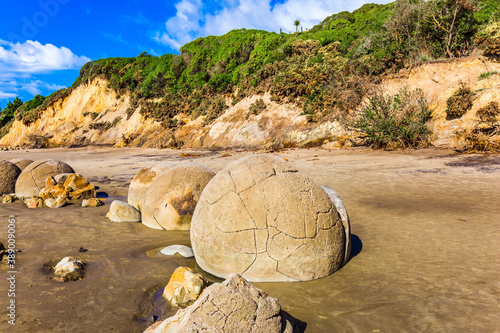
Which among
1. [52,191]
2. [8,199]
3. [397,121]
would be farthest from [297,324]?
[397,121]

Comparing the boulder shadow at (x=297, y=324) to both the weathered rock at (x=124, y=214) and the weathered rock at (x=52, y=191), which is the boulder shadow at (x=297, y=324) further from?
the weathered rock at (x=52, y=191)

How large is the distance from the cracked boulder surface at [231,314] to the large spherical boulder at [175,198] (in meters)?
3.06

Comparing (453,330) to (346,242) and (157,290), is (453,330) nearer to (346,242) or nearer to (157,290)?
(346,242)

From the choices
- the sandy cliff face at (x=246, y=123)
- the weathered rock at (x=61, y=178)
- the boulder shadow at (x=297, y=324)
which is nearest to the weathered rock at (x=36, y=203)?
the weathered rock at (x=61, y=178)

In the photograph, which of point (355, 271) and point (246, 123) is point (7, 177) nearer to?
point (355, 271)

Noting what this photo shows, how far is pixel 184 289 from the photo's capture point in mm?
3141

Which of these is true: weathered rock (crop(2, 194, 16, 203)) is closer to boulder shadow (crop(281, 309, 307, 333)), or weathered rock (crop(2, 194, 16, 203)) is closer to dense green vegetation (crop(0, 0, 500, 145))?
boulder shadow (crop(281, 309, 307, 333))

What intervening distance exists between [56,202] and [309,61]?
60.6 feet

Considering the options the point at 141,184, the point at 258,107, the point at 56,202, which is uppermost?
the point at 258,107

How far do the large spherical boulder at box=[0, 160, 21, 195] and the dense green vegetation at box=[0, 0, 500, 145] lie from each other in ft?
46.3

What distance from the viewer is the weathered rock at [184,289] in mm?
3109

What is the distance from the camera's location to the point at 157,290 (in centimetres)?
Result: 340

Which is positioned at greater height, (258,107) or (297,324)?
(258,107)

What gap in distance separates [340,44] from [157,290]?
77.4 feet
